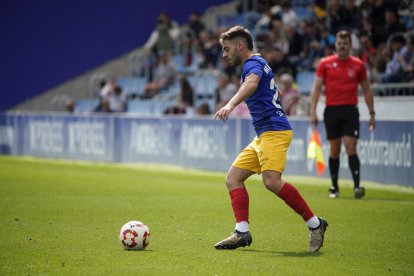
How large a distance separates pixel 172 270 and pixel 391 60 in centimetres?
1287

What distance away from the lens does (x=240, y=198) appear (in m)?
8.97

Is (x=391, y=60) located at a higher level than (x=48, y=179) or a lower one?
higher

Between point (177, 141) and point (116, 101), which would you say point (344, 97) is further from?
point (116, 101)

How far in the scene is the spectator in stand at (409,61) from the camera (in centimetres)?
1828

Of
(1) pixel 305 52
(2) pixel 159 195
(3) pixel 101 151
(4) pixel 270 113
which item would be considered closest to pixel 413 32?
(1) pixel 305 52

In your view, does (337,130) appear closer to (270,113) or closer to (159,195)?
(159,195)

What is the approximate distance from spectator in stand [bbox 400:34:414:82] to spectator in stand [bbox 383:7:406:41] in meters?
1.25

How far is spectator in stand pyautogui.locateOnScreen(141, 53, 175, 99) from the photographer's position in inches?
1078

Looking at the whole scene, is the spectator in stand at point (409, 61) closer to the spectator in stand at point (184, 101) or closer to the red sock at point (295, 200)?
the spectator in stand at point (184, 101)

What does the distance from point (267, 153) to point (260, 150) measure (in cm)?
10

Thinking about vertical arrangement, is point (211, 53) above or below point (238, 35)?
above

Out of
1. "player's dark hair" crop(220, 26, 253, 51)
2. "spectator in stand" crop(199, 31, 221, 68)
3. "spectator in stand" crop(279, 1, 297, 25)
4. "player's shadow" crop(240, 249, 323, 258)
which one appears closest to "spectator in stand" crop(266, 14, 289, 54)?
"spectator in stand" crop(279, 1, 297, 25)

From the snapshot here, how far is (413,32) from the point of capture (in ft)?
62.6

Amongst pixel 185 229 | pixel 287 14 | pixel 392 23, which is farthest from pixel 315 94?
pixel 287 14
